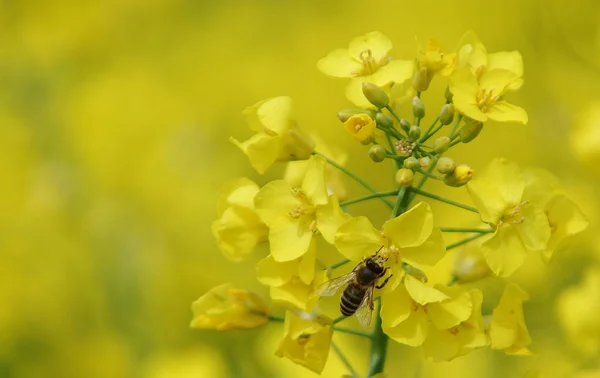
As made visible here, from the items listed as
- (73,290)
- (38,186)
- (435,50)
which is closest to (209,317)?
(435,50)

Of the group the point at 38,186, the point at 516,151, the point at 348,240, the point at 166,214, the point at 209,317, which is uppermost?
the point at 348,240

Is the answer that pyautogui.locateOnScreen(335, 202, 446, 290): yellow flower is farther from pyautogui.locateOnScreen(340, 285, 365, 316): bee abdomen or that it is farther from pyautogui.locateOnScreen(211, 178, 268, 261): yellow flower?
pyautogui.locateOnScreen(211, 178, 268, 261): yellow flower

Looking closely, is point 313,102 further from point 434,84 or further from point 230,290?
point 230,290

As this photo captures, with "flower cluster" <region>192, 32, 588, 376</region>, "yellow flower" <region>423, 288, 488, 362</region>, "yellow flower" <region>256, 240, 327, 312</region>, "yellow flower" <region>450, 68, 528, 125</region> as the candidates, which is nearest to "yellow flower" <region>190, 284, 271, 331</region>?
"flower cluster" <region>192, 32, 588, 376</region>

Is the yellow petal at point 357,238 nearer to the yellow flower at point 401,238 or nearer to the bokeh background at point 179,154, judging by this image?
the yellow flower at point 401,238

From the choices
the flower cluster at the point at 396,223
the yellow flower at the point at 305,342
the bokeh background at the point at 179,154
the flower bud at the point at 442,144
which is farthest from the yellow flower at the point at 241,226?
the bokeh background at the point at 179,154

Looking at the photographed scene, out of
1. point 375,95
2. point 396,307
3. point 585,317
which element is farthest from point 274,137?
point 585,317
